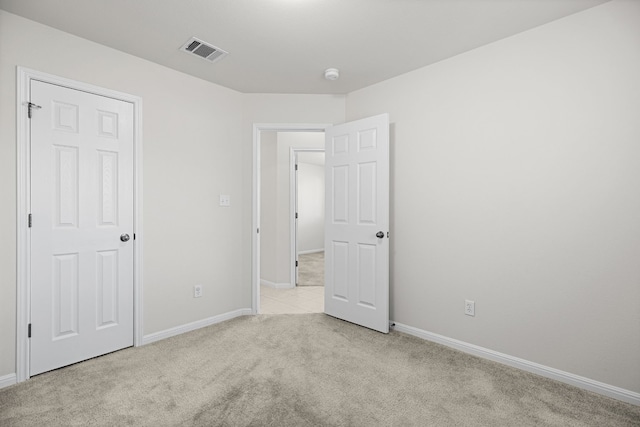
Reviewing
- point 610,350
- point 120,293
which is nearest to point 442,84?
point 610,350

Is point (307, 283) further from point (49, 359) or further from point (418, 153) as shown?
point (49, 359)

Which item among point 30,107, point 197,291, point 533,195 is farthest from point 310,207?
point 30,107

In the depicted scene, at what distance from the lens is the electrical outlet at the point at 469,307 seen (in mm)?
2625

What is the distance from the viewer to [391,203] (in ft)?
10.5

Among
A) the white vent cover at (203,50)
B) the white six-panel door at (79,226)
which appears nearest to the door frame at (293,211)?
the white vent cover at (203,50)

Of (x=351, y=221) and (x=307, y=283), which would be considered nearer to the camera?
(x=351, y=221)

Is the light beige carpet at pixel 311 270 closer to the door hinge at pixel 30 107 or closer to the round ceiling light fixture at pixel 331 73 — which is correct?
the round ceiling light fixture at pixel 331 73

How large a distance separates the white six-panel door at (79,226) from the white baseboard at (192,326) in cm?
17

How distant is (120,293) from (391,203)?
2531 millimetres

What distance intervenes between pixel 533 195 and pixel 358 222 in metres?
1.49

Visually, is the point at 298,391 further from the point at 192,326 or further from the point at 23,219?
the point at 23,219

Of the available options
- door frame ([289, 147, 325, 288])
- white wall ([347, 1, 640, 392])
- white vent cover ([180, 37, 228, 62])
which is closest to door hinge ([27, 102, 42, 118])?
white vent cover ([180, 37, 228, 62])

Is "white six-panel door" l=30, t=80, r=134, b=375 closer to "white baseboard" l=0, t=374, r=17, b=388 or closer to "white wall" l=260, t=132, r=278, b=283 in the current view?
"white baseboard" l=0, t=374, r=17, b=388

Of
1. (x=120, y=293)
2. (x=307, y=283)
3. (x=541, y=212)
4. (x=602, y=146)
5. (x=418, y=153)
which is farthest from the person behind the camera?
(x=307, y=283)
